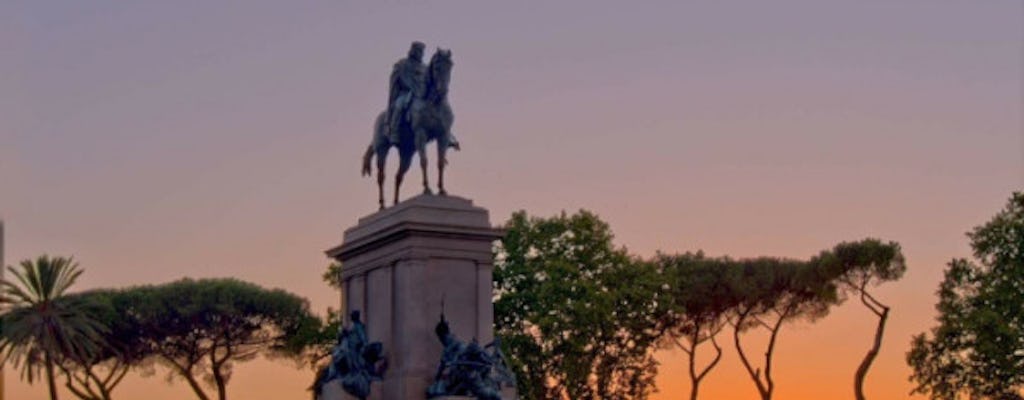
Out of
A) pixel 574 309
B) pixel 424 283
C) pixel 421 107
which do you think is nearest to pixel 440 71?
pixel 421 107

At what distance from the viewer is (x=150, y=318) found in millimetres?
Result: 72312

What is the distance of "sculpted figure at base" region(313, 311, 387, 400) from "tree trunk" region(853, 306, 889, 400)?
122 ft

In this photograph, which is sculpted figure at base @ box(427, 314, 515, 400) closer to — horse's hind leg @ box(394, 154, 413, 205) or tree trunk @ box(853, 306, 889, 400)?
horse's hind leg @ box(394, 154, 413, 205)

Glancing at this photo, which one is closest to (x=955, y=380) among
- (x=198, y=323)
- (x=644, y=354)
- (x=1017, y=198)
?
(x=1017, y=198)

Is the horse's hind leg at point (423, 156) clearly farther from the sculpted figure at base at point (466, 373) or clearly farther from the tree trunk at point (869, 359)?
the tree trunk at point (869, 359)

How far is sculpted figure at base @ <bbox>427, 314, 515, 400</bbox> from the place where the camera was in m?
28.4

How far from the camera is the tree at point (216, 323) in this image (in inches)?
2854

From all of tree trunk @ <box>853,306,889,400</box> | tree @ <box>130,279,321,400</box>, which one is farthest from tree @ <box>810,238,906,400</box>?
tree @ <box>130,279,321,400</box>

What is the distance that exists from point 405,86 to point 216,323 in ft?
143

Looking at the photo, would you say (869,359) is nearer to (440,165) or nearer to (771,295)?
(771,295)

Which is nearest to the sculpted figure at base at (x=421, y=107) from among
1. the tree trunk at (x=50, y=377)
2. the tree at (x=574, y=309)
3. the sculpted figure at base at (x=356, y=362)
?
the sculpted figure at base at (x=356, y=362)

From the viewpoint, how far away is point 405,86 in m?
32.0

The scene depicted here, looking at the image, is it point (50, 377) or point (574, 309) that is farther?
point (50, 377)

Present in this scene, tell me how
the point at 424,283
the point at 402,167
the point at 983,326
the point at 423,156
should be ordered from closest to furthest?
the point at 424,283, the point at 423,156, the point at 402,167, the point at 983,326
